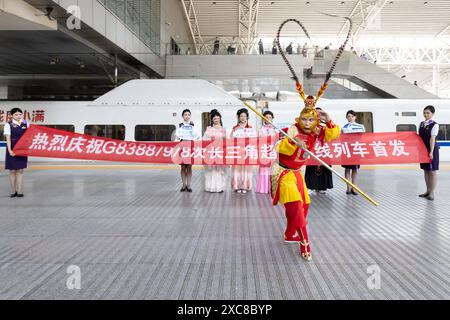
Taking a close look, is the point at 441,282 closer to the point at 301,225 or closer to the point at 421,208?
the point at 301,225

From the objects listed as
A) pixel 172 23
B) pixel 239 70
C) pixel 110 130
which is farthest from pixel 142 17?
pixel 110 130

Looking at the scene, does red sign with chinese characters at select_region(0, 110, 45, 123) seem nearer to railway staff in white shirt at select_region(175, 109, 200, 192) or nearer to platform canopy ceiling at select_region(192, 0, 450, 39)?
railway staff in white shirt at select_region(175, 109, 200, 192)

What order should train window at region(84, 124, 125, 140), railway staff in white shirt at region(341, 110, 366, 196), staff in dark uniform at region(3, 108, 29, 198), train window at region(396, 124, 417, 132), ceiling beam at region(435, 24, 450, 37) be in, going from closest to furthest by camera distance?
staff in dark uniform at region(3, 108, 29, 198)
railway staff in white shirt at region(341, 110, 366, 196)
train window at region(84, 124, 125, 140)
train window at region(396, 124, 417, 132)
ceiling beam at region(435, 24, 450, 37)

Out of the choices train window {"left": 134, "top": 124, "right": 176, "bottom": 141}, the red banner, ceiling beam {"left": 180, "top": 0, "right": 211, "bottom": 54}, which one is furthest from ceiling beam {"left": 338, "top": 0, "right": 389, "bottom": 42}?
the red banner

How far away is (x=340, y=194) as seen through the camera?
8.17 metres

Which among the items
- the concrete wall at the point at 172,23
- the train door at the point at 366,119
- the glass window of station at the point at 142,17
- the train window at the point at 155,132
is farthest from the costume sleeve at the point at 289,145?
the concrete wall at the point at 172,23

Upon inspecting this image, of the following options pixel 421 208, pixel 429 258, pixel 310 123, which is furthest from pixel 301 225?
pixel 421 208

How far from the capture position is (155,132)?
48.5ft

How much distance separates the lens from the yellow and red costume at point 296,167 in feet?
13.7

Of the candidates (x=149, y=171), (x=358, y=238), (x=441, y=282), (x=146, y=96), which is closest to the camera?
(x=441, y=282)

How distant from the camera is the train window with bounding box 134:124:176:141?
14.8 m

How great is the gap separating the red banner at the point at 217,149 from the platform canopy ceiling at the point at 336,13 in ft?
67.9

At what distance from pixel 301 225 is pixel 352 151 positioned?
15.3 feet

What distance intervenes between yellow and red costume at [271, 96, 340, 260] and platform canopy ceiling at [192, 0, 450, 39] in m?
24.3
